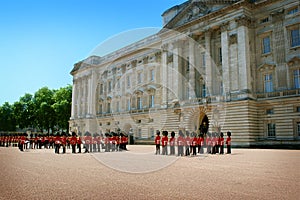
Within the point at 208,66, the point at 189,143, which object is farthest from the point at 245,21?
the point at 189,143

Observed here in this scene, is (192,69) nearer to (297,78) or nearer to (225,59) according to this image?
(225,59)

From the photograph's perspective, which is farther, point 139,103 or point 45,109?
point 45,109

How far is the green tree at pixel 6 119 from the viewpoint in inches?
3484

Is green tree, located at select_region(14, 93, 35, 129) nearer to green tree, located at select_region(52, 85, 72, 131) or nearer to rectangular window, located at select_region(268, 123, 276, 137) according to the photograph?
green tree, located at select_region(52, 85, 72, 131)

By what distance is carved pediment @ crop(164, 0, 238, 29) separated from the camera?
3512 centimetres

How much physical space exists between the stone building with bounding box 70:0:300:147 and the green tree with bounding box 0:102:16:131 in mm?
53353

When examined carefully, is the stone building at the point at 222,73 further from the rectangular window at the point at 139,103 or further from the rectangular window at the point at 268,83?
the rectangular window at the point at 139,103

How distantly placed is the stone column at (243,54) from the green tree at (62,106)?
50.2 metres

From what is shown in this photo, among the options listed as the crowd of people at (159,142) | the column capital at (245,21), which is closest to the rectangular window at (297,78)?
the column capital at (245,21)

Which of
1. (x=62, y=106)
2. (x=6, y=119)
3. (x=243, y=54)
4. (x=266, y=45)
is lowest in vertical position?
(x=6, y=119)

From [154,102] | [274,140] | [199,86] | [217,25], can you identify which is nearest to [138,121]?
[154,102]

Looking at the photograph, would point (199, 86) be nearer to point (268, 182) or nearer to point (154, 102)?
point (154, 102)

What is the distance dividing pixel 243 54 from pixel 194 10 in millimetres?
10206

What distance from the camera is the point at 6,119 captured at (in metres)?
92.4
